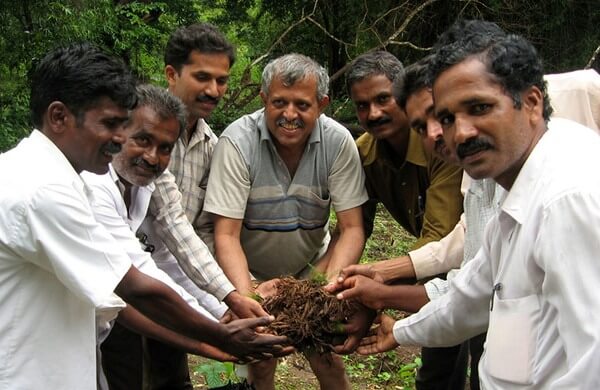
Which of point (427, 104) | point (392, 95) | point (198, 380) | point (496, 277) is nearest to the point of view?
point (496, 277)

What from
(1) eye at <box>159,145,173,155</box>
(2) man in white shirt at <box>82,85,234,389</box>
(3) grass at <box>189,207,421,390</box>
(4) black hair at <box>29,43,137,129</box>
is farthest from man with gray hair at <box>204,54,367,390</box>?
(4) black hair at <box>29,43,137,129</box>

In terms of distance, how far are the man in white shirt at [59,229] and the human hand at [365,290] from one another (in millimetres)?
1446

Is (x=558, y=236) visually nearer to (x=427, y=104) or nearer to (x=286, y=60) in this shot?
(x=427, y=104)

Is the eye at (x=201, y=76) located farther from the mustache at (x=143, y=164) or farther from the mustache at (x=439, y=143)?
the mustache at (x=439, y=143)

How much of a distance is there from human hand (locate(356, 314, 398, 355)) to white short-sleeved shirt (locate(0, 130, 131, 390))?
5.25 feet

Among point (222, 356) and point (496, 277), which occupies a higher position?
point (496, 277)

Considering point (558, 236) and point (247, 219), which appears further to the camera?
point (247, 219)

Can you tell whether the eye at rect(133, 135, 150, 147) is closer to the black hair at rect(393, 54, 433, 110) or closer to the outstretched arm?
the outstretched arm

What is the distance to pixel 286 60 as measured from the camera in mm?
4020

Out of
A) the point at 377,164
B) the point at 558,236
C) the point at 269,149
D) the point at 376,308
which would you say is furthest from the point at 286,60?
the point at 558,236

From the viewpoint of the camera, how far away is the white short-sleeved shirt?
2297 millimetres

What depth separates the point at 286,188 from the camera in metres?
4.14

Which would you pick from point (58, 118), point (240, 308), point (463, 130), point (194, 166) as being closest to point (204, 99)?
point (194, 166)

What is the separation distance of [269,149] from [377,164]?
0.67m
